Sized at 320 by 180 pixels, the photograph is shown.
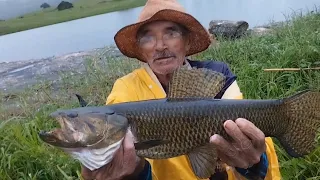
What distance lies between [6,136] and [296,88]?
277cm

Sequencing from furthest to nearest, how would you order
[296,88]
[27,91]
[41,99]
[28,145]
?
[27,91] < [41,99] < [296,88] < [28,145]

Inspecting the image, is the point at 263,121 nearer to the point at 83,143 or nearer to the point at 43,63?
the point at 83,143

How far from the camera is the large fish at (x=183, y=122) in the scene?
210 centimetres

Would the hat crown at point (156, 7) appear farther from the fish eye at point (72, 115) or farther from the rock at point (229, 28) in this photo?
the rock at point (229, 28)

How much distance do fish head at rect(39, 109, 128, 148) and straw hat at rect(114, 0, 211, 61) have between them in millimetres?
994

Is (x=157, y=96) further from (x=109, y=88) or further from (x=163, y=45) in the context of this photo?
(x=109, y=88)

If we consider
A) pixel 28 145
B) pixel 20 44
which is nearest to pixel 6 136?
pixel 28 145

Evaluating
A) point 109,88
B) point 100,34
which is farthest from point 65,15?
point 109,88

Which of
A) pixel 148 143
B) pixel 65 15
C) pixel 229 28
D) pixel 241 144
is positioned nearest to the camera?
pixel 148 143

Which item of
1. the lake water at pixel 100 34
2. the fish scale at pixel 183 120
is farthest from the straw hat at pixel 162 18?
the lake water at pixel 100 34

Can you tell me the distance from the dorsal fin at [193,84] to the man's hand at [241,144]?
0.77 feet

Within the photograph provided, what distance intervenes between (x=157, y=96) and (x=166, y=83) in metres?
0.11

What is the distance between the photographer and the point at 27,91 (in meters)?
6.78

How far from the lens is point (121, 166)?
238cm
